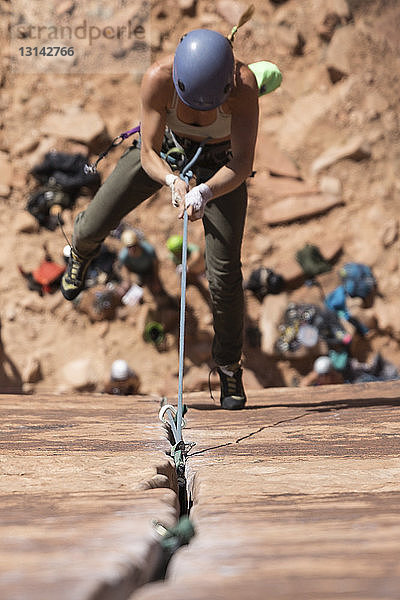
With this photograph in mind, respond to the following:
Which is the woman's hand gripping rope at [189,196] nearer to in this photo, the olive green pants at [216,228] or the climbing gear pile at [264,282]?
the olive green pants at [216,228]

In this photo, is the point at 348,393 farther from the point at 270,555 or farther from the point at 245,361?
the point at 245,361

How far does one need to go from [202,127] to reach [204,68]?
40cm

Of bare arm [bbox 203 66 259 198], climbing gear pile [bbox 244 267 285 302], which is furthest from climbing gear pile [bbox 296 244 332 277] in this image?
bare arm [bbox 203 66 259 198]

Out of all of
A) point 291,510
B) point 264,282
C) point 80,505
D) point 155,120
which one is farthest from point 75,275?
point 264,282

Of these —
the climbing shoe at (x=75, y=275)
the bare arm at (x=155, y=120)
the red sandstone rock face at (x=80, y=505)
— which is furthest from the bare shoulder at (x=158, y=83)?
the red sandstone rock face at (x=80, y=505)

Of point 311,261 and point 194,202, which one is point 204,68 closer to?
point 194,202

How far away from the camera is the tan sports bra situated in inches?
106

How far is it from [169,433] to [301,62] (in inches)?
278

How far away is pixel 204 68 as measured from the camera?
91.7 inches

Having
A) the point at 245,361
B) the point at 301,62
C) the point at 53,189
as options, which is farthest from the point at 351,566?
the point at 301,62

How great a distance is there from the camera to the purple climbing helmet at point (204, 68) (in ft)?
7.66

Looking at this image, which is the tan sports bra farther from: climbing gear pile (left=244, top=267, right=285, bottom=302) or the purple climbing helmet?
climbing gear pile (left=244, top=267, right=285, bottom=302)

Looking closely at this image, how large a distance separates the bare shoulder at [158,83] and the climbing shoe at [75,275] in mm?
Answer: 1099

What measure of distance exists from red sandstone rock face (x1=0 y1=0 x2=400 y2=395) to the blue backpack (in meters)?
0.22
